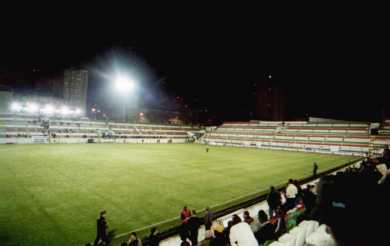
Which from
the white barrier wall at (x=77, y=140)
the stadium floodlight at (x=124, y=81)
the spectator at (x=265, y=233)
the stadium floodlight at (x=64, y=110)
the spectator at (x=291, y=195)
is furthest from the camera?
the stadium floodlight at (x=64, y=110)

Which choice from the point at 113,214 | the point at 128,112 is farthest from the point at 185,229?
the point at 128,112

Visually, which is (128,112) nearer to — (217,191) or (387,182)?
(217,191)

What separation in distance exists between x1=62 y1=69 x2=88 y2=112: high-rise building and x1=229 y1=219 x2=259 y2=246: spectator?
103 m

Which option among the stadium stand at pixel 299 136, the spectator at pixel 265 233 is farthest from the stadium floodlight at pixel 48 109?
the spectator at pixel 265 233

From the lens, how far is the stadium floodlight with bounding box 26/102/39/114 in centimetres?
5525

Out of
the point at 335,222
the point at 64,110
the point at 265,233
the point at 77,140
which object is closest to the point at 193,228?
the point at 265,233

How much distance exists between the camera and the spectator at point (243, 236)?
398cm

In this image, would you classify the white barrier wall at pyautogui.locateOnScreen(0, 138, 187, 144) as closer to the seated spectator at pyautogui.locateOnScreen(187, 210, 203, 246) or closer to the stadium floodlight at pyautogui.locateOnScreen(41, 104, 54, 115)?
the stadium floodlight at pyautogui.locateOnScreen(41, 104, 54, 115)

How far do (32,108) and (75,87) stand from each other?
157 feet

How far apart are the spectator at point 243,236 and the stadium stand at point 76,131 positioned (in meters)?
46.8

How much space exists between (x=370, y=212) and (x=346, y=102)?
46.2 m

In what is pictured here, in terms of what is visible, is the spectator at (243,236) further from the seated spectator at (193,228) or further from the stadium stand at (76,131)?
the stadium stand at (76,131)

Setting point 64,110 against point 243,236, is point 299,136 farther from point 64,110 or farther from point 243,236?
point 64,110

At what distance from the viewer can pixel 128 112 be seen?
9488 centimetres
